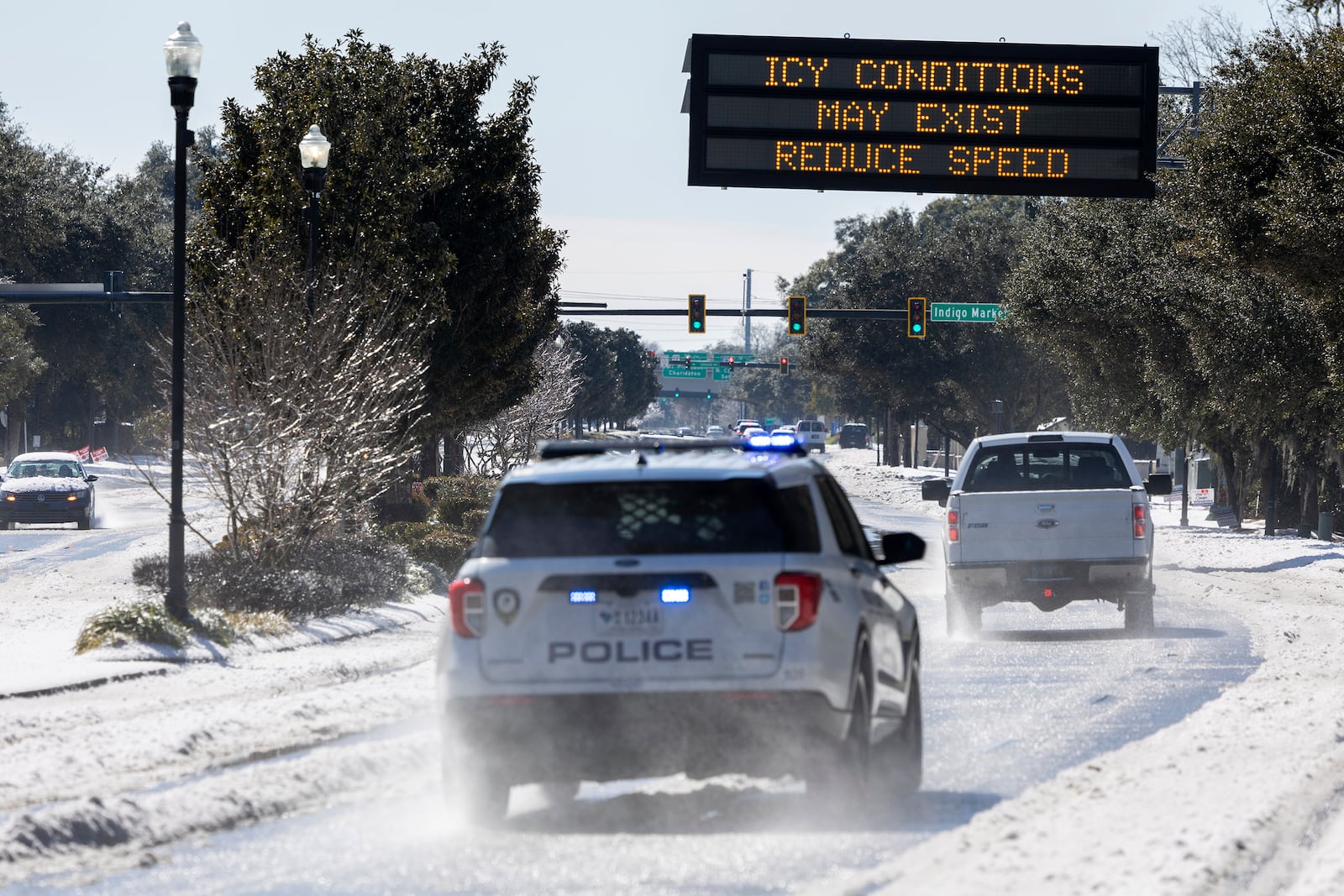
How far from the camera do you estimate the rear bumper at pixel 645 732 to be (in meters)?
8.10

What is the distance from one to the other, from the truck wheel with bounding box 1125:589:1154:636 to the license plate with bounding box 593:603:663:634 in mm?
11522

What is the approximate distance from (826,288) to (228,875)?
129 metres

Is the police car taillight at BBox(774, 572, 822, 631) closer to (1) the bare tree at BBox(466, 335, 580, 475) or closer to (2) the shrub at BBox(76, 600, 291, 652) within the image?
(2) the shrub at BBox(76, 600, 291, 652)

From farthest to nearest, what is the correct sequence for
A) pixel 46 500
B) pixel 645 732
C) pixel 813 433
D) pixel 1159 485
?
pixel 813 433 → pixel 46 500 → pixel 1159 485 → pixel 645 732

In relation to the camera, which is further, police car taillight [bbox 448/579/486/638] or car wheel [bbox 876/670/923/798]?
car wheel [bbox 876/670/923/798]

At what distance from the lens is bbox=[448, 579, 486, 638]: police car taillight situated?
825cm

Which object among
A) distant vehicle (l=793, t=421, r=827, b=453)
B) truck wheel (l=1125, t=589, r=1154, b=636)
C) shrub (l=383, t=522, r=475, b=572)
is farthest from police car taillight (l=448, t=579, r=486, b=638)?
distant vehicle (l=793, t=421, r=827, b=453)

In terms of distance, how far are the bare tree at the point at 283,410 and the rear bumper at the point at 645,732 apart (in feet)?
44.5

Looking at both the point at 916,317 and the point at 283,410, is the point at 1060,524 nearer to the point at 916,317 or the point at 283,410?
the point at 283,410

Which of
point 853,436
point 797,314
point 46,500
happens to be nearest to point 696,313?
point 797,314

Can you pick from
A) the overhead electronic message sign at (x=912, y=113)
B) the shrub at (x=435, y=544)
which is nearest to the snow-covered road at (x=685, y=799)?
the shrub at (x=435, y=544)

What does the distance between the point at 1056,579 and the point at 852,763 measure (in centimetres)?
1060

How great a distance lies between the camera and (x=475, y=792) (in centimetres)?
837

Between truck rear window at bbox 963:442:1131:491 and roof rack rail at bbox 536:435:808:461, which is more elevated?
roof rack rail at bbox 536:435:808:461
